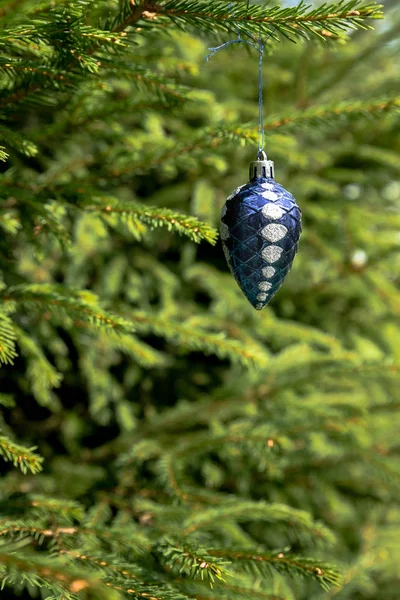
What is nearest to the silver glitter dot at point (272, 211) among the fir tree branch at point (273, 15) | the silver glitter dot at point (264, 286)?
the silver glitter dot at point (264, 286)

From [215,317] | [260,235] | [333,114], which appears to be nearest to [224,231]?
[260,235]

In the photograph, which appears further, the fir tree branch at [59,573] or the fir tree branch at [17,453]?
the fir tree branch at [17,453]

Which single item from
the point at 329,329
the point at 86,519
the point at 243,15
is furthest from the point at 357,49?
the point at 86,519

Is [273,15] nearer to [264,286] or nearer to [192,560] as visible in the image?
[264,286]

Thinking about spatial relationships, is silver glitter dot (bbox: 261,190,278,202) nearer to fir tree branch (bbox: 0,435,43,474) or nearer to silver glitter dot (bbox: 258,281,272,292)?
silver glitter dot (bbox: 258,281,272,292)

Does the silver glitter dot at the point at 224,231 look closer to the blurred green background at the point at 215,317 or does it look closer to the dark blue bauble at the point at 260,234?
the dark blue bauble at the point at 260,234

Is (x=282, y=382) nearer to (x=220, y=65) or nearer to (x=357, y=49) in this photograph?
(x=220, y=65)

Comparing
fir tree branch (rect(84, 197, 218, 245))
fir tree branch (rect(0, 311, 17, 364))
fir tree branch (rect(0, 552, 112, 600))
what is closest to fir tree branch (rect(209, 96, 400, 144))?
fir tree branch (rect(84, 197, 218, 245))
